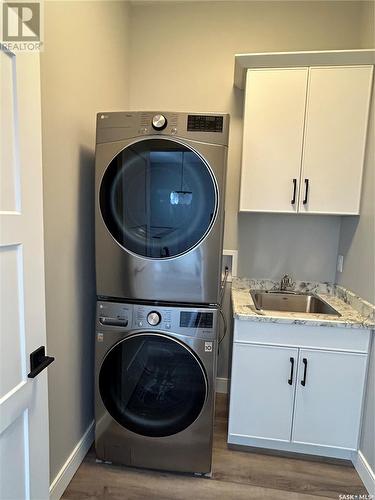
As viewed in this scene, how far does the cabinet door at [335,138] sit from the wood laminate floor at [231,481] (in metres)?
1.53

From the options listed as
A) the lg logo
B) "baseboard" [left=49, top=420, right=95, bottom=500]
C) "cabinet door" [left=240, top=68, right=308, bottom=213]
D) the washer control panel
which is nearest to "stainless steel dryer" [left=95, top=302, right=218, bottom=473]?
the washer control panel

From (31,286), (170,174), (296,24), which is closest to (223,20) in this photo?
(296,24)

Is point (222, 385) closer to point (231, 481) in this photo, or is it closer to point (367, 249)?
point (231, 481)

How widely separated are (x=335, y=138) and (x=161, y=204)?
3.88ft

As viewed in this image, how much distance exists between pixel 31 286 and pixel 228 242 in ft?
5.50

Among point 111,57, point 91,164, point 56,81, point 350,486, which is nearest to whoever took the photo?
point 56,81

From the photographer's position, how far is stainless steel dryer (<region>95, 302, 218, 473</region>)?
159 centimetres

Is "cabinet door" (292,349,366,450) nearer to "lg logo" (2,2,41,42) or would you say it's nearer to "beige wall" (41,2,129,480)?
"beige wall" (41,2,129,480)

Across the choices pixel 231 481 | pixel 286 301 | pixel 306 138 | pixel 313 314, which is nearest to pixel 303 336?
pixel 313 314

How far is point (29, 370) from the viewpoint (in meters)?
0.97

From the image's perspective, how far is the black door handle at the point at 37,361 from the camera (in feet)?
3.20

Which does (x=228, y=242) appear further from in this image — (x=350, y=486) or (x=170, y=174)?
(x=350, y=486)

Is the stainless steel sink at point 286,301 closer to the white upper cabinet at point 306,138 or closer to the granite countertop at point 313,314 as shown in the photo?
the granite countertop at point 313,314

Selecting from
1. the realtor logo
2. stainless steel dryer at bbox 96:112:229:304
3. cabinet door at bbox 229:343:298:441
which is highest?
the realtor logo
